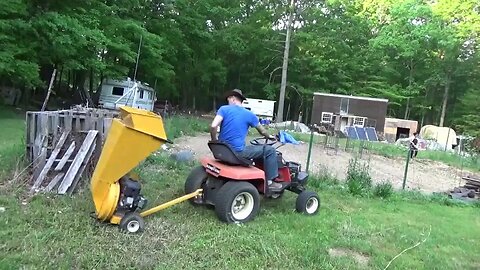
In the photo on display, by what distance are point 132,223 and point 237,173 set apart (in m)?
1.37

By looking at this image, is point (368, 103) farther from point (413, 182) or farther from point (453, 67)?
point (413, 182)

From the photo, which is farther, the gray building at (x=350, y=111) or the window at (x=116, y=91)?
the gray building at (x=350, y=111)

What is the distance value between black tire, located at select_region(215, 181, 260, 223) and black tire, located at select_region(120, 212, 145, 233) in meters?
0.95

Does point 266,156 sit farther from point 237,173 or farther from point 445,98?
point 445,98

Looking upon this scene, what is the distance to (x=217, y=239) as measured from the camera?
4328 mm

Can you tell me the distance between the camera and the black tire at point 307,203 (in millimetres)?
5793

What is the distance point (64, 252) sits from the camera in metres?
3.66

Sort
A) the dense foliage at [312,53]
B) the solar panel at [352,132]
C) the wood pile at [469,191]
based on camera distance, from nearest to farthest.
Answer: the wood pile at [469,191] → the solar panel at [352,132] → the dense foliage at [312,53]

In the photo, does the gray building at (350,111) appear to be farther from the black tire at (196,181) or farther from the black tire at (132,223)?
the black tire at (132,223)

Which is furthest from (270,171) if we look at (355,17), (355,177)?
(355,17)

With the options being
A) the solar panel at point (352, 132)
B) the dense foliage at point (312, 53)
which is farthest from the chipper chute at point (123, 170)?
the solar panel at point (352, 132)

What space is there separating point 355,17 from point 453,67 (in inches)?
483

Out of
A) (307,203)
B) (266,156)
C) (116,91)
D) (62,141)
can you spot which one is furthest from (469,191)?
(116,91)

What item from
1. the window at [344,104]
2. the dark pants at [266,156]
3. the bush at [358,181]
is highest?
the window at [344,104]
